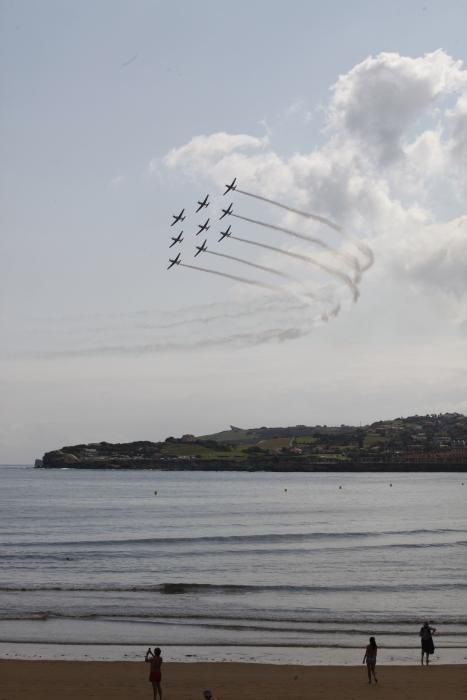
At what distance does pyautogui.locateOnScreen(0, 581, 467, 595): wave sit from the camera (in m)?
51.8

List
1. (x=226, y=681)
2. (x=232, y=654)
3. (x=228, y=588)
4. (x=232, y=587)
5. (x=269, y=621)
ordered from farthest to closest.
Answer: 1. (x=232, y=587)
2. (x=228, y=588)
3. (x=269, y=621)
4. (x=232, y=654)
5. (x=226, y=681)

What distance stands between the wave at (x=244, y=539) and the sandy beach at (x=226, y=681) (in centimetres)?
4593

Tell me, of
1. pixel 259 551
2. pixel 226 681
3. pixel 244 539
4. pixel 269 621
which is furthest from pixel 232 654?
pixel 244 539

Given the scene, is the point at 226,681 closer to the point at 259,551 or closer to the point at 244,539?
the point at 259,551

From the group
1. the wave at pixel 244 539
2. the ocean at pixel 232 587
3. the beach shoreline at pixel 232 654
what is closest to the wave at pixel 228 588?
the ocean at pixel 232 587

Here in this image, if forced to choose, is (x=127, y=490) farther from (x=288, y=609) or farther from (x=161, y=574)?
(x=288, y=609)

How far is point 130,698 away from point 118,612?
16.9 metres

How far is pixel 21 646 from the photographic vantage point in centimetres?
3619

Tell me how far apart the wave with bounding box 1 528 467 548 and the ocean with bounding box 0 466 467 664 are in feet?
0.65

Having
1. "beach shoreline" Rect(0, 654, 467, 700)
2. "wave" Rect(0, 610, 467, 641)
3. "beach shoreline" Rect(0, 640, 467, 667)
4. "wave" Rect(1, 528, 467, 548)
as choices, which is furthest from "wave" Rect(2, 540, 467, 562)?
"beach shoreline" Rect(0, 654, 467, 700)

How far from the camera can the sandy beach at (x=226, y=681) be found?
2864cm

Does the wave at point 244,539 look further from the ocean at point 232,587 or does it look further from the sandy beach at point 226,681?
the sandy beach at point 226,681

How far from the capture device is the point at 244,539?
84.0m

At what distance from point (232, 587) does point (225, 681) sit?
23.9 metres
